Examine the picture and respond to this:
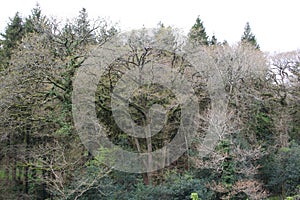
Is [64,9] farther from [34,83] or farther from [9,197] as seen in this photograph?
[9,197]

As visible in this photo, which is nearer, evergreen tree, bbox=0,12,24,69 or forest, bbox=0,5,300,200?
forest, bbox=0,5,300,200

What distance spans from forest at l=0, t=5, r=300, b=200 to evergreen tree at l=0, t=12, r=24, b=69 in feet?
16.5

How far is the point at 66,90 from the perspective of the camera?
11.5 m

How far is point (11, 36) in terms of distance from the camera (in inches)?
672

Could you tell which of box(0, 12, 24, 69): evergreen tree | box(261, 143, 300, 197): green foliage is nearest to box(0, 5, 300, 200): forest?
box(261, 143, 300, 197): green foliage

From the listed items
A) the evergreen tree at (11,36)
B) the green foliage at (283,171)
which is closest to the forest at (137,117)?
the green foliage at (283,171)

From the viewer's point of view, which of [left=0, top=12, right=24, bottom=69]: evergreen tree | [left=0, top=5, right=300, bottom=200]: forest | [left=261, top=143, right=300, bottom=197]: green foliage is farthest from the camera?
[left=0, top=12, right=24, bottom=69]: evergreen tree

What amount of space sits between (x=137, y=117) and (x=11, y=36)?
9.68 meters

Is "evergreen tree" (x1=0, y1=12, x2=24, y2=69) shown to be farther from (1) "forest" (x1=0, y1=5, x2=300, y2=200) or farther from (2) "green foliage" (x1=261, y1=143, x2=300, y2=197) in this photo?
(2) "green foliage" (x1=261, y1=143, x2=300, y2=197)

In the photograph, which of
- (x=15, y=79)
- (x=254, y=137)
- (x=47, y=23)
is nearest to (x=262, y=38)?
(x=254, y=137)

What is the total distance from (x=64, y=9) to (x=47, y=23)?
1.23 m

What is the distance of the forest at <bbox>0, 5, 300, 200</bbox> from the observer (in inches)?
417

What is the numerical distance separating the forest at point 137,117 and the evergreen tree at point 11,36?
5042 mm

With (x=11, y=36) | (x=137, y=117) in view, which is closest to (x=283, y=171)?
(x=137, y=117)
